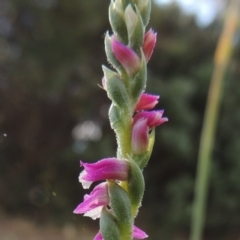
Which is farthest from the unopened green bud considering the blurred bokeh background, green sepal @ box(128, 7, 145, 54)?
the blurred bokeh background

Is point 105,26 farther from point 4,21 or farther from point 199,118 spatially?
point 199,118

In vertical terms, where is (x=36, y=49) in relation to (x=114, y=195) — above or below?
above

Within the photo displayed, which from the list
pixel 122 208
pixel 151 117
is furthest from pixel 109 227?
pixel 151 117

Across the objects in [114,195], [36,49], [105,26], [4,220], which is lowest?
[114,195]

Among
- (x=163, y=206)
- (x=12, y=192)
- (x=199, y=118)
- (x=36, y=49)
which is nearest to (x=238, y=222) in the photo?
(x=163, y=206)

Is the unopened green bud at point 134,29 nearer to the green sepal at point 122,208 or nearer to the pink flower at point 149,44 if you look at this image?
the pink flower at point 149,44

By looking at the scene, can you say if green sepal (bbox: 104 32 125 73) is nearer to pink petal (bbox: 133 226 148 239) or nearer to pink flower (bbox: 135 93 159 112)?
pink flower (bbox: 135 93 159 112)

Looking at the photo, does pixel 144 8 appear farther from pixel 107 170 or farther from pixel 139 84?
pixel 107 170
